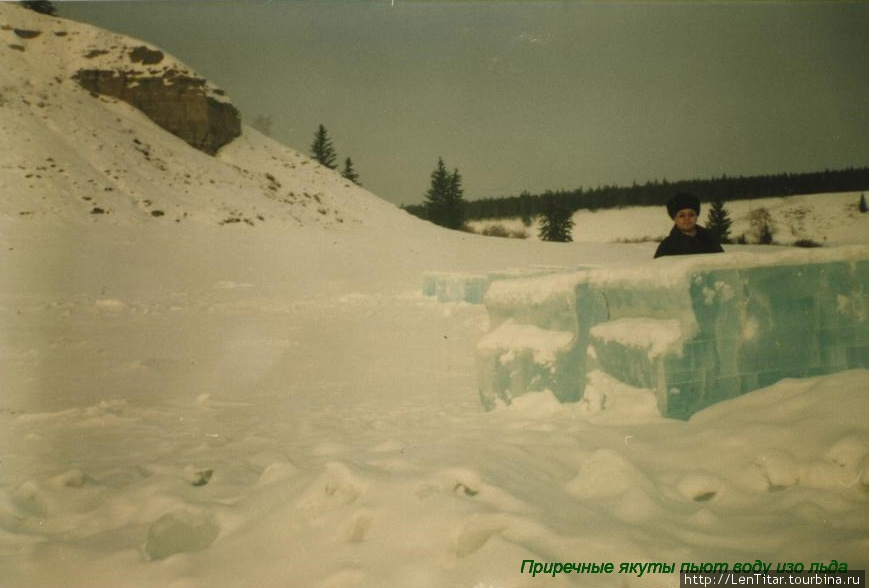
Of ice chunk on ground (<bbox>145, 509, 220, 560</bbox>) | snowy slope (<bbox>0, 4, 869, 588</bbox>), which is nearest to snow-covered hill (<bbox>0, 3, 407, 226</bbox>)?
snowy slope (<bbox>0, 4, 869, 588</bbox>)

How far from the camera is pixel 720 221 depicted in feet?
26.0

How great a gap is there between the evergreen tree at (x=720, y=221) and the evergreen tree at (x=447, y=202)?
21.2m

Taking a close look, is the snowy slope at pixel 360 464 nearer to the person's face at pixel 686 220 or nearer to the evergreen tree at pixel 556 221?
the person's face at pixel 686 220

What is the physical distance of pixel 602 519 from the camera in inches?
90.6

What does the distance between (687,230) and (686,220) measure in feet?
0.30

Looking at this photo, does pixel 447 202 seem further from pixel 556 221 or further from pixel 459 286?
pixel 459 286

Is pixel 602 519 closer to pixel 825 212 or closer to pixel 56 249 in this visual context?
pixel 825 212

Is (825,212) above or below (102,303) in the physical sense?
above

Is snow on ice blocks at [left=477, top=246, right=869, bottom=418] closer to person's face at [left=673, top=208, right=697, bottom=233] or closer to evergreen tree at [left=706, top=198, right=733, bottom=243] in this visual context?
person's face at [left=673, top=208, right=697, bottom=233]

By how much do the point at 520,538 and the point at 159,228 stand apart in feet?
54.0

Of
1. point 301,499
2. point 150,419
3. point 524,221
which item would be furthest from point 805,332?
point 524,221

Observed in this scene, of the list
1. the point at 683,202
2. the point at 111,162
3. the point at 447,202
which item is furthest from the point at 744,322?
the point at 447,202

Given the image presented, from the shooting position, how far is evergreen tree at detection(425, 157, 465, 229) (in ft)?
94.1

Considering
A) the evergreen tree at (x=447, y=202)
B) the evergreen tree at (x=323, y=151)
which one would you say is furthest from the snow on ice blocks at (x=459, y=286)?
the evergreen tree at (x=323, y=151)
